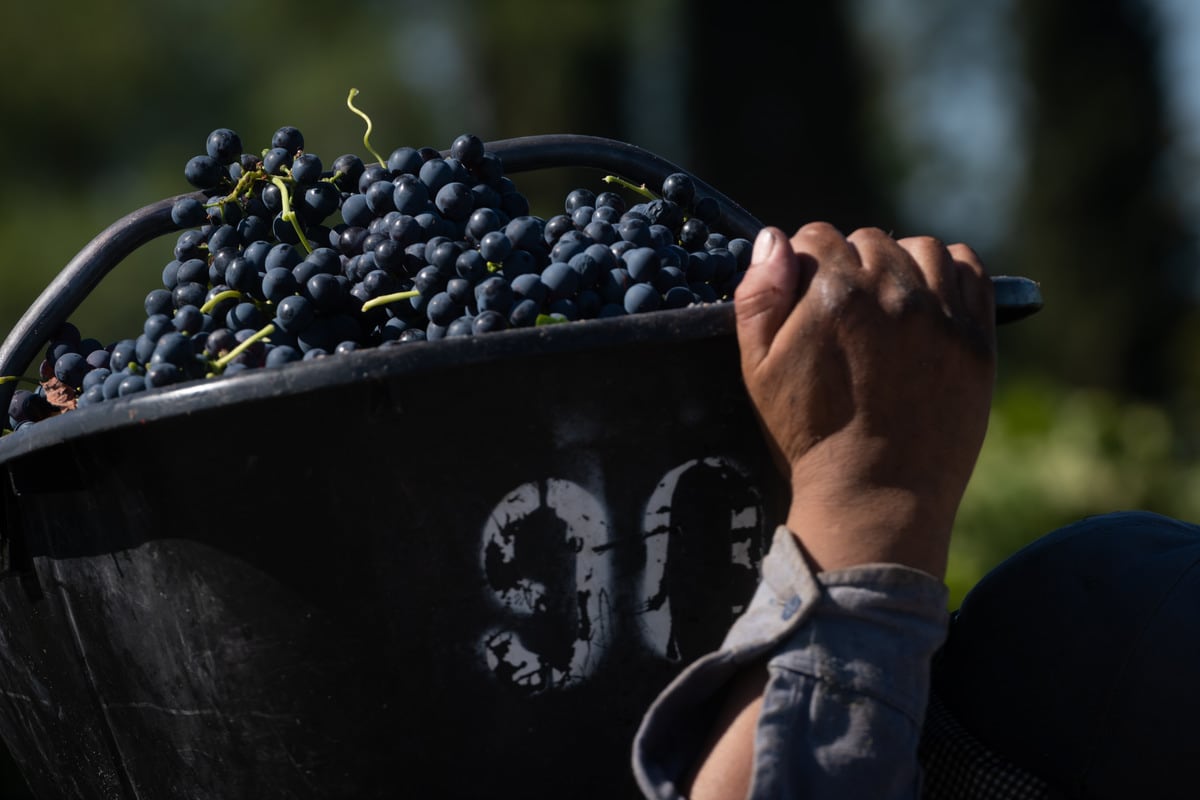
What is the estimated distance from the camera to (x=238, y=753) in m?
0.99

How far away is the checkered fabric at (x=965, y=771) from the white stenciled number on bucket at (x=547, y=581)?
40 centimetres

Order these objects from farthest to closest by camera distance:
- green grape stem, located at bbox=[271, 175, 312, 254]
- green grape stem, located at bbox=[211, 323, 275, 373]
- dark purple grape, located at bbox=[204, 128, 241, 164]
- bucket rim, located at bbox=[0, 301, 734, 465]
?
dark purple grape, located at bbox=[204, 128, 241, 164]
green grape stem, located at bbox=[271, 175, 312, 254]
green grape stem, located at bbox=[211, 323, 275, 373]
bucket rim, located at bbox=[0, 301, 734, 465]

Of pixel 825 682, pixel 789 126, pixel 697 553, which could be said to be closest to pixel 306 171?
pixel 697 553

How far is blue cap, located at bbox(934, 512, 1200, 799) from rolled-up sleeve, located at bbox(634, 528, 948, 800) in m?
0.28

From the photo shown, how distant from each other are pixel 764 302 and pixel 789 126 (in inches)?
354

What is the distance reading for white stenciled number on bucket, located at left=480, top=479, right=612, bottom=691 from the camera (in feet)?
3.07

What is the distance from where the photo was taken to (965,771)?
1.18 m

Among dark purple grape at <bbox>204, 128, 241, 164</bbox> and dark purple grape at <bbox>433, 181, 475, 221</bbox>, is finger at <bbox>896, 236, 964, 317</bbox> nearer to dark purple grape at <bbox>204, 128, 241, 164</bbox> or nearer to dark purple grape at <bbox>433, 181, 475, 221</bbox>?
dark purple grape at <bbox>433, 181, 475, 221</bbox>

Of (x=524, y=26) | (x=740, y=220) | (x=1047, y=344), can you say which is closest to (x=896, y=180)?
(x=1047, y=344)

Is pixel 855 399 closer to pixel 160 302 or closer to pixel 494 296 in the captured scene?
pixel 494 296

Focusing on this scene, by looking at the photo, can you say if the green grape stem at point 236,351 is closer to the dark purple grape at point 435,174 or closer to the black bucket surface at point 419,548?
the black bucket surface at point 419,548

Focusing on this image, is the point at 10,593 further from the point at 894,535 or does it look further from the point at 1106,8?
the point at 1106,8

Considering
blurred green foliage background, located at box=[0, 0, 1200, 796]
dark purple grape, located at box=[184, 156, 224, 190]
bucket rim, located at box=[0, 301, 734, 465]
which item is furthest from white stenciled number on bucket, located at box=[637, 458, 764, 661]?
blurred green foliage background, located at box=[0, 0, 1200, 796]

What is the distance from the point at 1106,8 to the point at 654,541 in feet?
41.6
